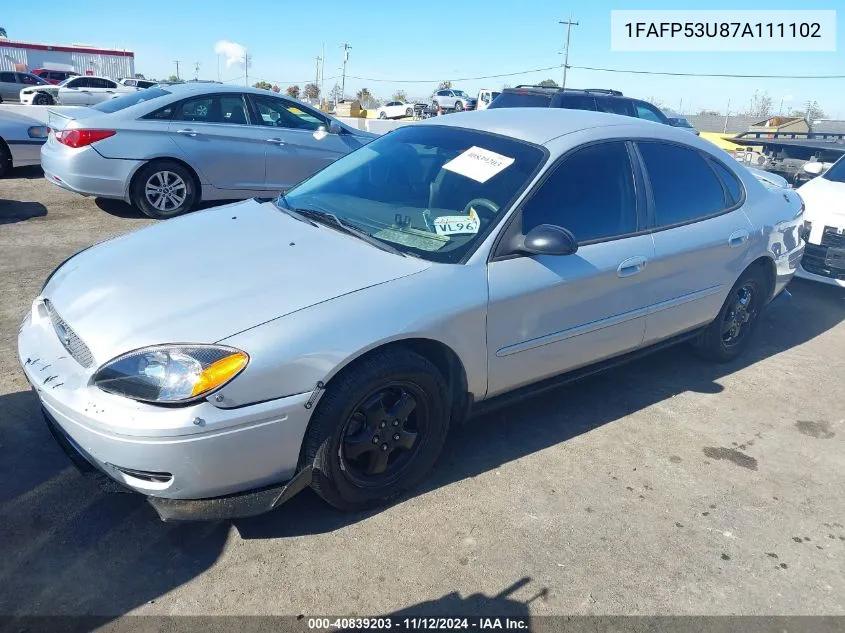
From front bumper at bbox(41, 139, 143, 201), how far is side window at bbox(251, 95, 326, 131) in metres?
1.53

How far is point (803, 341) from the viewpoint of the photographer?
17.7 feet

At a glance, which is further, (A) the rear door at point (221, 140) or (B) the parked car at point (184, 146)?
(A) the rear door at point (221, 140)

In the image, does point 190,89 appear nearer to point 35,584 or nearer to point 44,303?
point 44,303

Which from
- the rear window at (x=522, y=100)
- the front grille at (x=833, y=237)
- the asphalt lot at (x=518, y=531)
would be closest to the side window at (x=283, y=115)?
the rear window at (x=522, y=100)

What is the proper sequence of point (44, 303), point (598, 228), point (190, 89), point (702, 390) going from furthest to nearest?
point (190, 89), point (702, 390), point (598, 228), point (44, 303)

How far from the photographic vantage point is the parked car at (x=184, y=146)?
6824 millimetres

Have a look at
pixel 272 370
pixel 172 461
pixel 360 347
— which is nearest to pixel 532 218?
pixel 360 347

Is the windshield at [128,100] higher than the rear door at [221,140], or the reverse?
the windshield at [128,100]

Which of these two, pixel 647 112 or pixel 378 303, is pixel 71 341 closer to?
pixel 378 303

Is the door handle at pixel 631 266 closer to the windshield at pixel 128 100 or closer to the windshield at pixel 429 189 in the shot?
the windshield at pixel 429 189

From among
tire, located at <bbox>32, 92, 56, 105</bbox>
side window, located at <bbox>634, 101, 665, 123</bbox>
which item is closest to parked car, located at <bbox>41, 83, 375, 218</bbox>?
side window, located at <bbox>634, 101, 665, 123</bbox>

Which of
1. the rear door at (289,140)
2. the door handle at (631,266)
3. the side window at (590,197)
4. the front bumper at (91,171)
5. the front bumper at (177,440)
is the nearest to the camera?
the front bumper at (177,440)

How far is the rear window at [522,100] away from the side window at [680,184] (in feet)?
22.7

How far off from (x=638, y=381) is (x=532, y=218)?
1737 millimetres
